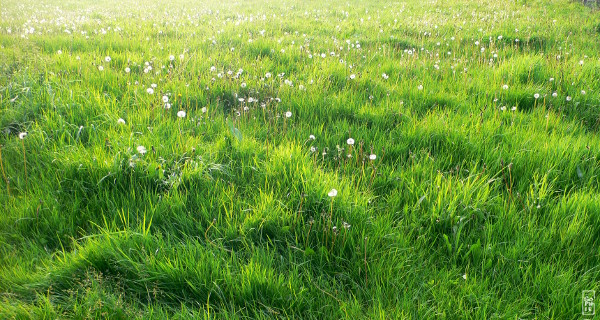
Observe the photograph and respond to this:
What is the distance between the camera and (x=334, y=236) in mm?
2137

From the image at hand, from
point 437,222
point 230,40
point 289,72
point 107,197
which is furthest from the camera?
point 230,40

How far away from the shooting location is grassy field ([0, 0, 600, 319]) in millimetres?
1856

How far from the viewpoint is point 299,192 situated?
2551 mm

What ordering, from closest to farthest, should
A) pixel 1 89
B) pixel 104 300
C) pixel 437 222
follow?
pixel 104 300, pixel 437 222, pixel 1 89

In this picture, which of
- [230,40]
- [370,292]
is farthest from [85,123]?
[230,40]

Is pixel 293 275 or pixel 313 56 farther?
pixel 313 56

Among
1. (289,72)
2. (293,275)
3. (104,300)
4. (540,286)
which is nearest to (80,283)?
(104,300)

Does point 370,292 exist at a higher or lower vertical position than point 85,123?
lower

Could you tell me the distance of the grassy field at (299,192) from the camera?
6.09 ft

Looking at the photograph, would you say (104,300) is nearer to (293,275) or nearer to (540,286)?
(293,275)

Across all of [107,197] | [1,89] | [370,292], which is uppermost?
[1,89]

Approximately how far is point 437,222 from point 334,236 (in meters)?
0.66

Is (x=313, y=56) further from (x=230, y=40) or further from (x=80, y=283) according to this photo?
(x=80, y=283)

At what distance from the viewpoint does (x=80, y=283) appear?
1.82 meters
